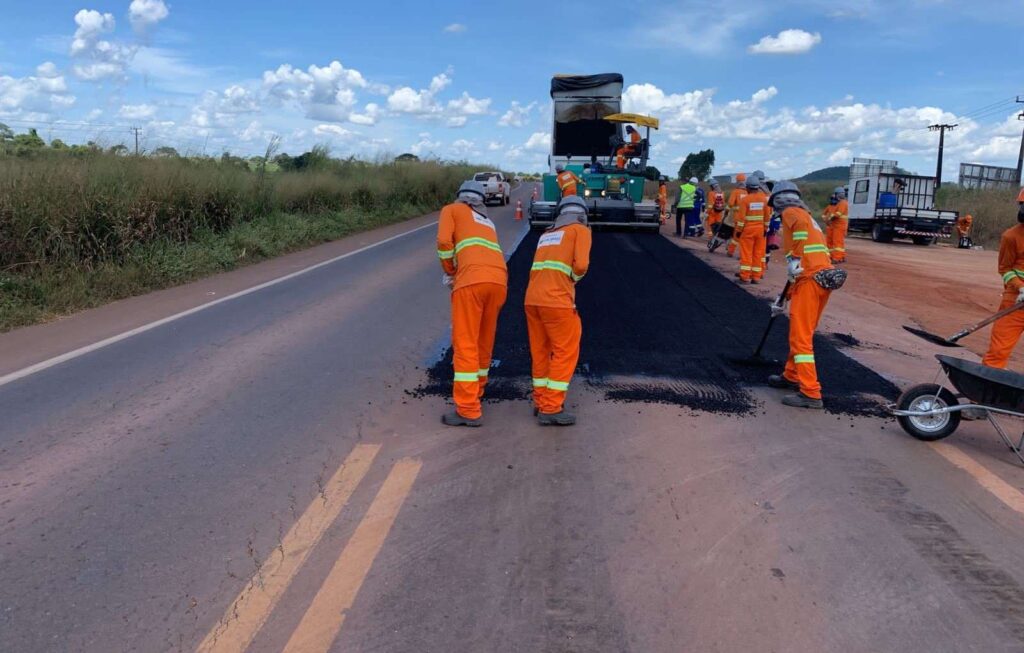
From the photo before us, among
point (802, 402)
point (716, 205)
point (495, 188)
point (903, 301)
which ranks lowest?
point (802, 402)

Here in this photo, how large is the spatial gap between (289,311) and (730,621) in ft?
23.8

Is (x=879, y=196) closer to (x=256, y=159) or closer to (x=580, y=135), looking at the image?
(x=580, y=135)

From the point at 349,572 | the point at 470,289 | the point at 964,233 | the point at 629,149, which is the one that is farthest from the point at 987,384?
the point at 964,233

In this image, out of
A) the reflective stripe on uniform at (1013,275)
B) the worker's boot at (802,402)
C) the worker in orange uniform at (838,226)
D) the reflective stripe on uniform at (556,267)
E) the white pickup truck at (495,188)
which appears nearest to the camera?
the reflective stripe on uniform at (556,267)

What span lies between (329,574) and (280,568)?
23cm

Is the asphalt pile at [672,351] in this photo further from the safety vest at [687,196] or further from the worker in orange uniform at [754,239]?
the safety vest at [687,196]

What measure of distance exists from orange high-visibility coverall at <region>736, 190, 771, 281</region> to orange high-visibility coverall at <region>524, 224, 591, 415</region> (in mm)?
7588

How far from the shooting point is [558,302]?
5102 mm

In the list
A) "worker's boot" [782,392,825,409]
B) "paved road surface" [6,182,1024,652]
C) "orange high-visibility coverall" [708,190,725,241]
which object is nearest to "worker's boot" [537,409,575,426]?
"paved road surface" [6,182,1024,652]

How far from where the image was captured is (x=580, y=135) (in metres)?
21.3

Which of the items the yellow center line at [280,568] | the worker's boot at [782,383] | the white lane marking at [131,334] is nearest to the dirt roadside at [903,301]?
the worker's boot at [782,383]

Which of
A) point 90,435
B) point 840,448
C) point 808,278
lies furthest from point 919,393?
point 90,435

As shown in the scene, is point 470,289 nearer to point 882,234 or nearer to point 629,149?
point 629,149

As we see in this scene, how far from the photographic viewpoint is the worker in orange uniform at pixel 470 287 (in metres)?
5.05
